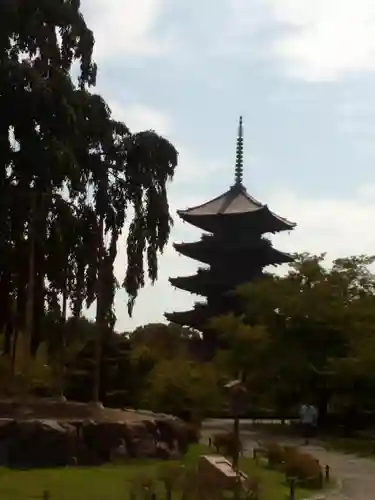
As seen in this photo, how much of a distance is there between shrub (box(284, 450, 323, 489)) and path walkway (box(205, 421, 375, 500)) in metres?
0.45

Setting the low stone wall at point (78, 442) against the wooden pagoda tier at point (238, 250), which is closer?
the low stone wall at point (78, 442)

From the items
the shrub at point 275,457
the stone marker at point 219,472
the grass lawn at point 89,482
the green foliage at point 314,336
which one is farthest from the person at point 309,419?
the stone marker at point 219,472

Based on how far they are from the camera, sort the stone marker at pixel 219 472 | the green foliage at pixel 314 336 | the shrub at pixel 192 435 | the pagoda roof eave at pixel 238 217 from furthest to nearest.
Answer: the pagoda roof eave at pixel 238 217
the green foliage at pixel 314 336
the shrub at pixel 192 435
the stone marker at pixel 219 472

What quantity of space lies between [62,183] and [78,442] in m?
5.64

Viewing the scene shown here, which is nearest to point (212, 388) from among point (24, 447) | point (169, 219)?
point (169, 219)

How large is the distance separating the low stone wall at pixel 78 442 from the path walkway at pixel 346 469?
380 centimetres

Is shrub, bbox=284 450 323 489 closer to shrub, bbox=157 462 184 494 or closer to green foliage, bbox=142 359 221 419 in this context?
shrub, bbox=157 462 184 494

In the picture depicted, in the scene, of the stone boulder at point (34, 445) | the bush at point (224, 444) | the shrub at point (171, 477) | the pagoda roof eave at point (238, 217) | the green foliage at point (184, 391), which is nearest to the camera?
the shrub at point (171, 477)

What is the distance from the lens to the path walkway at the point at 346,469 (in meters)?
14.6

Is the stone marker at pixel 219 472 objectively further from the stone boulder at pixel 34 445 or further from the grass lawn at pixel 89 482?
the stone boulder at pixel 34 445

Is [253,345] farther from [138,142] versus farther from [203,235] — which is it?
[203,235]

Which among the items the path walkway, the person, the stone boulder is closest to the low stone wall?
the stone boulder

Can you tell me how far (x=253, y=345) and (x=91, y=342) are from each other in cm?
557

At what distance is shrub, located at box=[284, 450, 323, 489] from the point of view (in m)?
15.0
